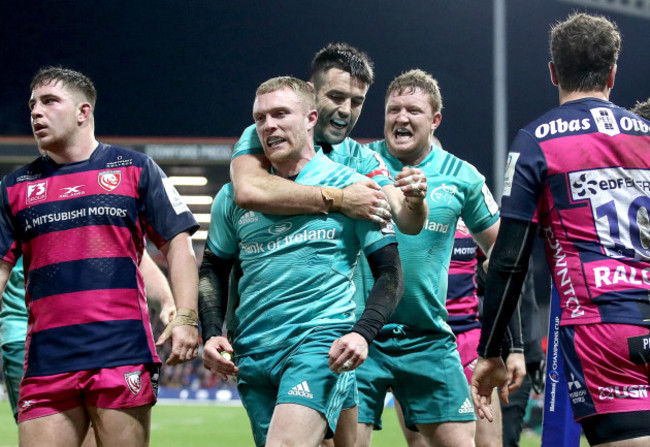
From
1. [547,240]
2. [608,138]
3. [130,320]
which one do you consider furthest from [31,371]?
[608,138]

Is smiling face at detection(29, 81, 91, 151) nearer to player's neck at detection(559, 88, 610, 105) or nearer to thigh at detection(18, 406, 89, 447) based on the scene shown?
thigh at detection(18, 406, 89, 447)

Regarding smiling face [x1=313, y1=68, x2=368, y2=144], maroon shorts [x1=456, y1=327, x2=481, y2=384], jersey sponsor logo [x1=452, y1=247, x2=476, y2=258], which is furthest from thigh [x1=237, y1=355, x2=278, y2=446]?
jersey sponsor logo [x1=452, y1=247, x2=476, y2=258]

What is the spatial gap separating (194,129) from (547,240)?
37.9m

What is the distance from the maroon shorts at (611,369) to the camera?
3344 mm

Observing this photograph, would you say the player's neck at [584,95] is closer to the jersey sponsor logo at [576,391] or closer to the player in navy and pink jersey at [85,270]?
the jersey sponsor logo at [576,391]

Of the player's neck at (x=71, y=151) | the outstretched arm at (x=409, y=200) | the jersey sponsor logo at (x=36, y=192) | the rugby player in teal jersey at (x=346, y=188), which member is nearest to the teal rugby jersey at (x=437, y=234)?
the rugby player in teal jersey at (x=346, y=188)

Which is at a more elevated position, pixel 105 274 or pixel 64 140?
pixel 64 140

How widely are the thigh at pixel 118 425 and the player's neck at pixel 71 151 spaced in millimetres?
1205

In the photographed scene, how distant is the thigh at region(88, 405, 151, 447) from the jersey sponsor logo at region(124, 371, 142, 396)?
8 centimetres

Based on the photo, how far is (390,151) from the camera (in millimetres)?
5441

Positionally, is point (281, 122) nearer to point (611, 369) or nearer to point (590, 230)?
point (590, 230)

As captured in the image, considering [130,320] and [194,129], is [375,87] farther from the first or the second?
[130,320]

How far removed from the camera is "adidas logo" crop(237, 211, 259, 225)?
419 centimetres

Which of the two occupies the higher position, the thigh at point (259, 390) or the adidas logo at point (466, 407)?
the thigh at point (259, 390)
